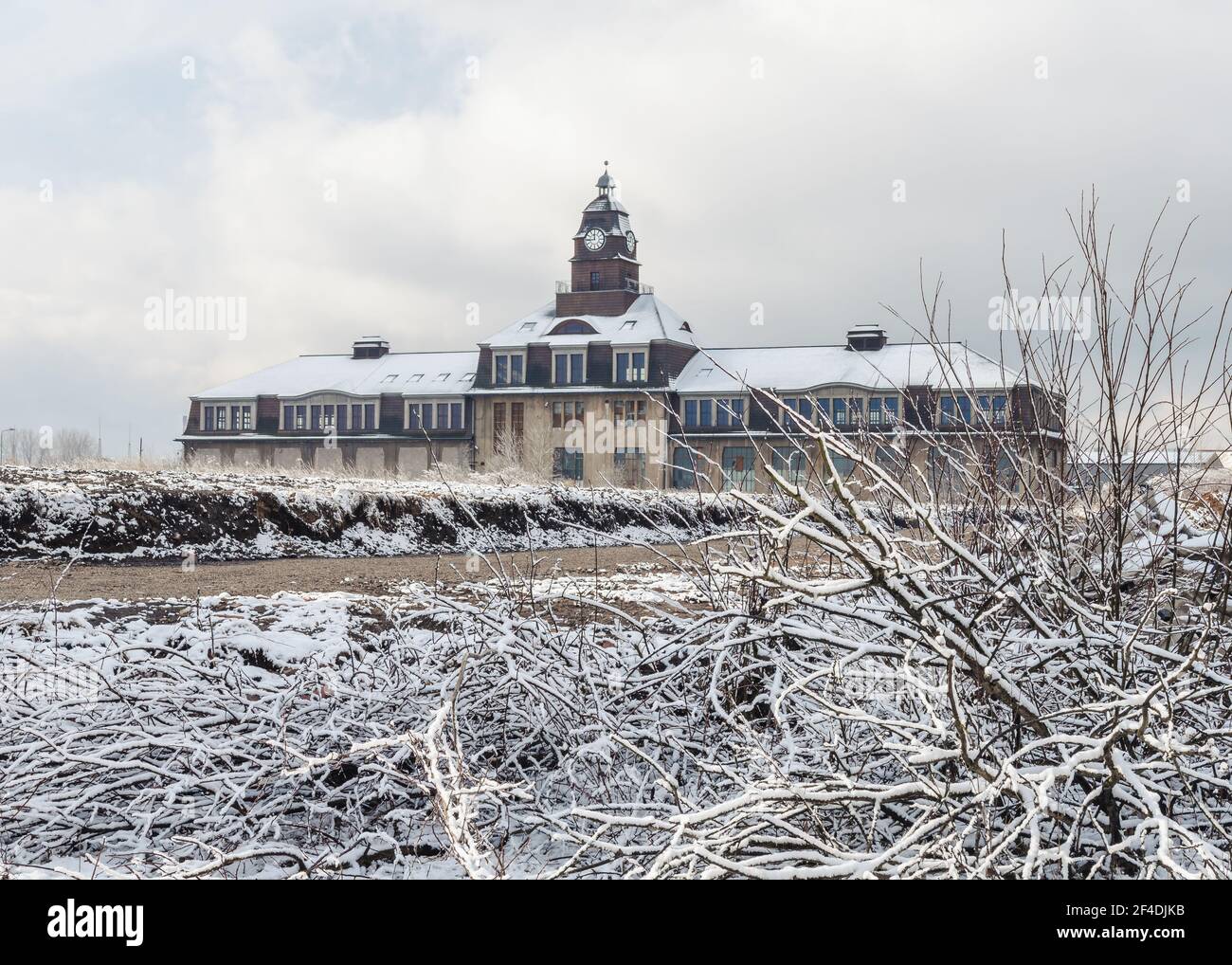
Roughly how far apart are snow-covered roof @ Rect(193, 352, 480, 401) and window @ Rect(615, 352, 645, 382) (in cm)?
756

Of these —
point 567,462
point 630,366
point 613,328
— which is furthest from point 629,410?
point 613,328

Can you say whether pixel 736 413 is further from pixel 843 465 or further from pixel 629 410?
pixel 629 410

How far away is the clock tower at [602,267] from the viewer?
54.4 metres

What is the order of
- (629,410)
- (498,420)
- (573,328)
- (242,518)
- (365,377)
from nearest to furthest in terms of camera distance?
1. (242,518)
2. (629,410)
3. (498,420)
4. (573,328)
5. (365,377)

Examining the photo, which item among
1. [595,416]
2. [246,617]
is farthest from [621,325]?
[246,617]

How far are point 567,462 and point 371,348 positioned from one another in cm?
1383

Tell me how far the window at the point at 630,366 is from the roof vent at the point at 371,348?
14515 mm

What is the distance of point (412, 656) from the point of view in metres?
5.13

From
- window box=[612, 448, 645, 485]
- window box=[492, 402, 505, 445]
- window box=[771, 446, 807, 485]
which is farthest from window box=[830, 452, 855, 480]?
window box=[492, 402, 505, 445]

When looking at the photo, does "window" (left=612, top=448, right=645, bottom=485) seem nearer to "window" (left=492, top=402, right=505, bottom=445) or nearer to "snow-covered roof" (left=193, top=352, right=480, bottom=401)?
"window" (left=492, top=402, right=505, bottom=445)

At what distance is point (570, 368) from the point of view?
5275 cm

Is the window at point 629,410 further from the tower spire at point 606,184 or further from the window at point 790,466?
the window at point 790,466
